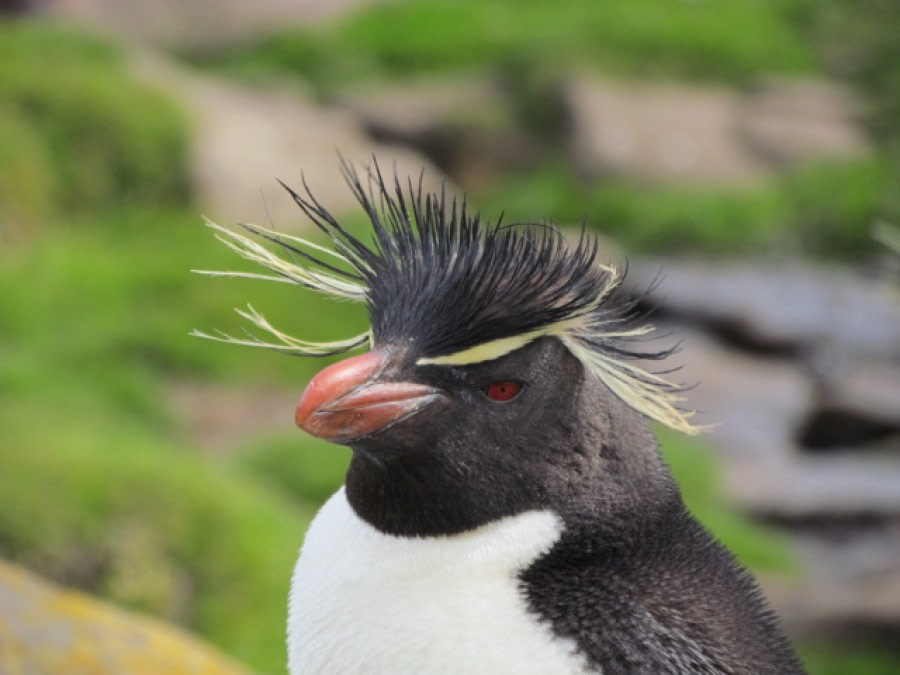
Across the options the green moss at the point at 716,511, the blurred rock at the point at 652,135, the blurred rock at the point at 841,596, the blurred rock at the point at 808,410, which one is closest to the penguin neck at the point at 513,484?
the blurred rock at the point at 808,410

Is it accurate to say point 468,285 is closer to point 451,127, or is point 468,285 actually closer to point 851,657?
point 851,657

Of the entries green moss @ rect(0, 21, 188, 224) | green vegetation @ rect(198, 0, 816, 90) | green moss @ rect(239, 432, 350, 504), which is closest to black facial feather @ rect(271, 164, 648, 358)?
green moss @ rect(239, 432, 350, 504)

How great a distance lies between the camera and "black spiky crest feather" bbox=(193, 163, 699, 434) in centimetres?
211

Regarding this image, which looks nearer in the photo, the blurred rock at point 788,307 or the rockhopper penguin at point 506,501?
the rockhopper penguin at point 506,501

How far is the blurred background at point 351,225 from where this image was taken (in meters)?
4.36

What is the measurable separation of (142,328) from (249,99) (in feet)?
13.0

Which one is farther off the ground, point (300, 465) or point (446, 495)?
point (300, 465)

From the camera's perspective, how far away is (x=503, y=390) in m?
2.13

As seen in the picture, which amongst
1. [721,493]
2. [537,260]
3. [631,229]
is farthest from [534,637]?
[631,229]

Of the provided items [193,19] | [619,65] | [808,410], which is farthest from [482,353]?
[193,19]

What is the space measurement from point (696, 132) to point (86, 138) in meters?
5.07

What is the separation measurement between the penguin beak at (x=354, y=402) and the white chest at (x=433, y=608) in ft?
0.68

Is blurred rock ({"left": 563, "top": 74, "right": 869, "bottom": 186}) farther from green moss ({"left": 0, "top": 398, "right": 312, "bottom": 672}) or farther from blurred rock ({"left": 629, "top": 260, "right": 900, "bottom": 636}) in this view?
green moss ({"left": 0, "top": 398, "right": 312, "bottom": 672})

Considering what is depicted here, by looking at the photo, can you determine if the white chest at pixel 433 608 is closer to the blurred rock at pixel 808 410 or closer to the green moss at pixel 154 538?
the green moss at pixel 154 538
